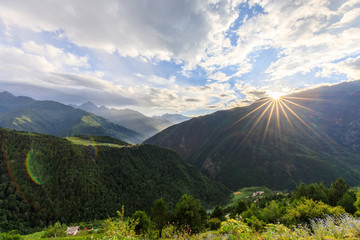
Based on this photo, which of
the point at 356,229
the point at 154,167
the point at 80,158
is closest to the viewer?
the point at 356,229

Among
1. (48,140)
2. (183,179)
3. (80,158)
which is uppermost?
(48,140)

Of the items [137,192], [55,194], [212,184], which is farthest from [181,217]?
[212,184]

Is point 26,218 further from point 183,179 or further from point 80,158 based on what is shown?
point 183,179

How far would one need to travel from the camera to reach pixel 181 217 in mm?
32250

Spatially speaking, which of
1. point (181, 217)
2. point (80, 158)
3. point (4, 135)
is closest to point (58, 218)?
point (80, 158)

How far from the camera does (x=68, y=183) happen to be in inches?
3046

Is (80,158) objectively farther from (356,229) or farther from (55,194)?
(356,229)

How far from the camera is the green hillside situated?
6250cm

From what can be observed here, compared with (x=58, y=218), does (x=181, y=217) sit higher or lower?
higher

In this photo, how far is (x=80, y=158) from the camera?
306ft

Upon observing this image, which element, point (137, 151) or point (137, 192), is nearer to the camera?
point (137, 192)

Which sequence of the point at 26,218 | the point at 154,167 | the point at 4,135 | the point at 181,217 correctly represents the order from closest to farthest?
1. the point at 181,217
2. the point at 26,218
3. the point at 4,135
4. the point at 154,167

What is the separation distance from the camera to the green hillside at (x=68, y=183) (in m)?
62.5

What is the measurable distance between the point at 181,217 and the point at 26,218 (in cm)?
7277
